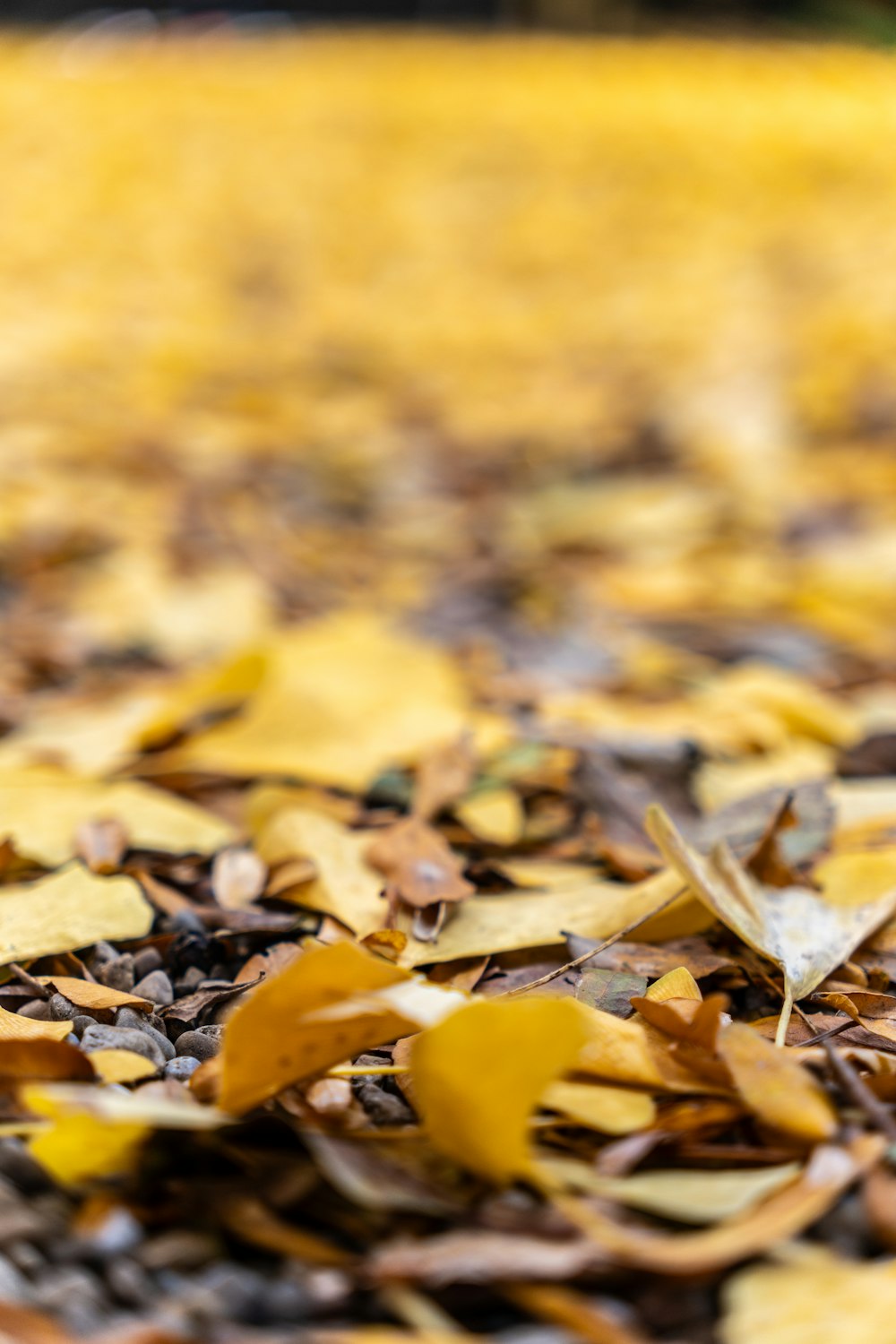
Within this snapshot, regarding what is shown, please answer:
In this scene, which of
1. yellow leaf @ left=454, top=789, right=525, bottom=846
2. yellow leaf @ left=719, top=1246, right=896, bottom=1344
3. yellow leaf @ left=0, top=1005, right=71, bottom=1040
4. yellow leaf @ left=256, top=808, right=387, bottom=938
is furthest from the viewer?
yellow leaf @ left=454, top=789, right=525, bottom=846

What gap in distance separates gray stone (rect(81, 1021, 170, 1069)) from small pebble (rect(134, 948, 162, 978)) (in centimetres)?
6

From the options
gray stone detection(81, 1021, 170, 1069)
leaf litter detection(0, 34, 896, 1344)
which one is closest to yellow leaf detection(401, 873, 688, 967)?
leaf litter detection(0, 34, 896, 1344)

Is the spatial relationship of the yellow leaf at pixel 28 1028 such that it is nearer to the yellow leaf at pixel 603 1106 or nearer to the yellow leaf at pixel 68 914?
the yellow leaf at pixel 68 914

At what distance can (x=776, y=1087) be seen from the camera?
1.19 feet

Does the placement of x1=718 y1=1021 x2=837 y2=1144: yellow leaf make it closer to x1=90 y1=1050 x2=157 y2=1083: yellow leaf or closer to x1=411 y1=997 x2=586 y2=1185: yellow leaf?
x1=411 y1=997 x2=586 y2=1185: yellow leaf

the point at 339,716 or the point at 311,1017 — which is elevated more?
the point at 311,1017

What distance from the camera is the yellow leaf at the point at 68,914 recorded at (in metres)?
0.47

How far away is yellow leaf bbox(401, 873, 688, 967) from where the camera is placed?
47 cm

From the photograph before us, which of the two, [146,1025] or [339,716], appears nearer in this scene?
[146,1025]

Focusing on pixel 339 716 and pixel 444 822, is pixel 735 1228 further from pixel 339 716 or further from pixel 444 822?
pixel 339 716

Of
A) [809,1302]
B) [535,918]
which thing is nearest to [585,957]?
[535,918]

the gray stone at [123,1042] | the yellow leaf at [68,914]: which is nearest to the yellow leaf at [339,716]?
the yellow leaf at [68,914]

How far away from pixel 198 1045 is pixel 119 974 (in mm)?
66

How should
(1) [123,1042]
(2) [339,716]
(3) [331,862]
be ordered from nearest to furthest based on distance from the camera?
(1) [123,1042] → (3) [331,862] → (2) [339,716]
